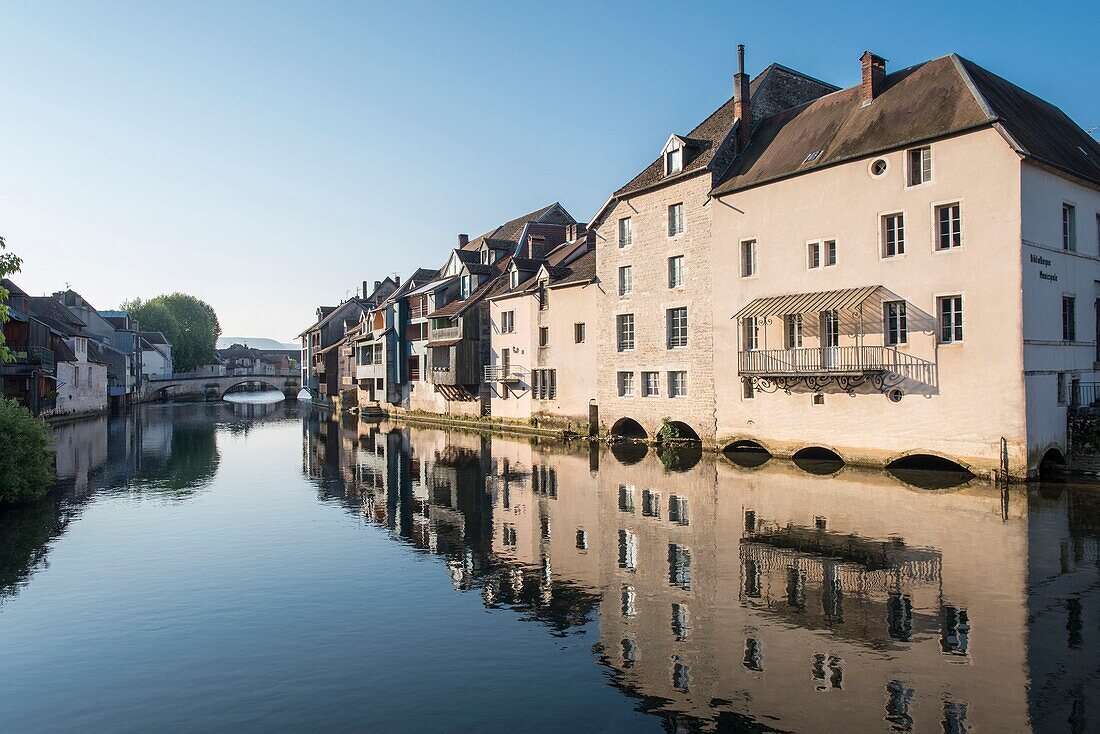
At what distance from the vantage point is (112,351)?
80.2m

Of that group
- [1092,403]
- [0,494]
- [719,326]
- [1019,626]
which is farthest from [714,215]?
[0,494]

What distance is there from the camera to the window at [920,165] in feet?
83.9

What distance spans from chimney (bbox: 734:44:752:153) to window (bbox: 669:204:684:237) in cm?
357

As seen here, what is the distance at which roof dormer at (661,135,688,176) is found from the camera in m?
35.2

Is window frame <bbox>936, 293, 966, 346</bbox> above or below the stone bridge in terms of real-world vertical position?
above

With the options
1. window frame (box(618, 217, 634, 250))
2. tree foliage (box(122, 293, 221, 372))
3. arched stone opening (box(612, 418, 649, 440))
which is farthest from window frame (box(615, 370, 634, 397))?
tree foliage (box(122, 293, 221, 372))

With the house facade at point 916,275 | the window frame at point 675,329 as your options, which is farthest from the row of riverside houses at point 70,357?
the house facade at point 916,275

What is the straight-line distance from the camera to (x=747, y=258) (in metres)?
32.1

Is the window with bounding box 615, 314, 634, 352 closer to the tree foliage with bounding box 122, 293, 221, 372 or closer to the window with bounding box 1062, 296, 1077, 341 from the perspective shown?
the window with bounding box 1062, 296, 1077, 341

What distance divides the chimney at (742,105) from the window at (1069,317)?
1425 cm

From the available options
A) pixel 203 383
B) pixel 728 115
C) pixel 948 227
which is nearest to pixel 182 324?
pixel 203 383

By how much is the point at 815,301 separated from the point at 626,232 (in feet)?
42.7

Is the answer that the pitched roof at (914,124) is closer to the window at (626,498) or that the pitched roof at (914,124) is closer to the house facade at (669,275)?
the house facade at (669,275)

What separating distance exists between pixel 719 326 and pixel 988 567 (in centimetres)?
1978
